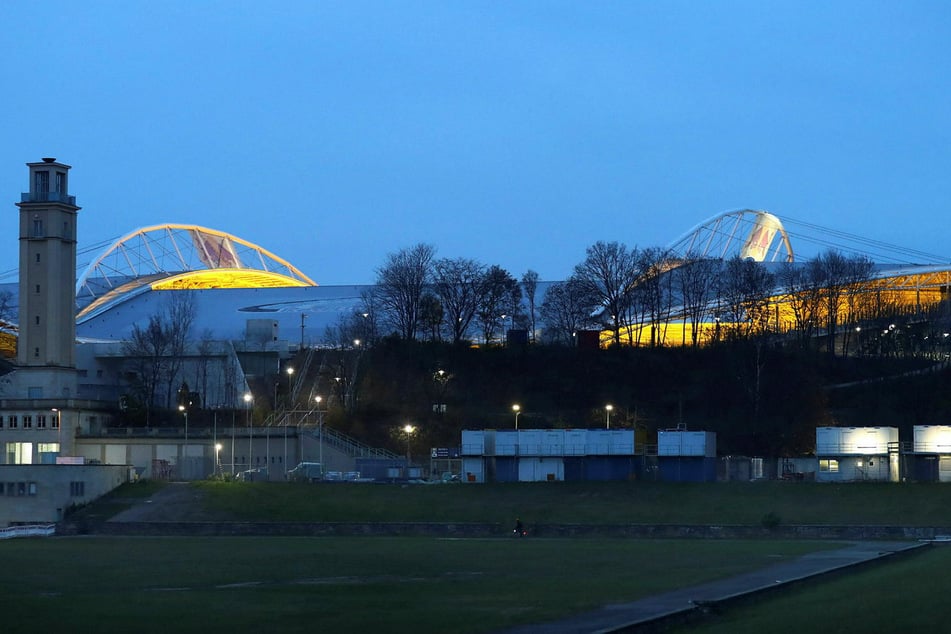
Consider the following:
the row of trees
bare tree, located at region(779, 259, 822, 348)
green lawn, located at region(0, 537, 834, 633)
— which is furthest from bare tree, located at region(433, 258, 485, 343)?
green lawn, located at region(0, 537, 834, 633)

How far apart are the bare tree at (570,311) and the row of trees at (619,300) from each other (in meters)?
0.10

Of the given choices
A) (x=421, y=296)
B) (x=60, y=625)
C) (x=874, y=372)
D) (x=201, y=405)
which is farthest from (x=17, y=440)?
(x=60, y=625)

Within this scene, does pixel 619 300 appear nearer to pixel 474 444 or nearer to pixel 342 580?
pixel 474 444

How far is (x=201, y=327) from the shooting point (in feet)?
437

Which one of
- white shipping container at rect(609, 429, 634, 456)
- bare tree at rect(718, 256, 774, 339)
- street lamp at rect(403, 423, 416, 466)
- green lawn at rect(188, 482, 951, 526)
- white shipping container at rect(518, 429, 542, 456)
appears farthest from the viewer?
bare tree at rect(718, 256, 774, 339)

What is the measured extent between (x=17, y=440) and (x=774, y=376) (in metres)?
51.8

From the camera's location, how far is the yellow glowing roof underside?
149375mm


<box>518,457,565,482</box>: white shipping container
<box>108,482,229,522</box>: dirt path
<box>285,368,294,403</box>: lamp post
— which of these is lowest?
<box>108,482,229,522</box>: dirt path

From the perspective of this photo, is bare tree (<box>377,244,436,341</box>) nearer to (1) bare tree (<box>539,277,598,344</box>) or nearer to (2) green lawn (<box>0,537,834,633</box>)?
(1) bare tree (<box>539,277,598,344</box>)

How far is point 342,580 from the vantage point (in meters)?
39.3

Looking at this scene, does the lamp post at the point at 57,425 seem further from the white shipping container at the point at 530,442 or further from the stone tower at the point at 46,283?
the white shipping container at the point at 530,442

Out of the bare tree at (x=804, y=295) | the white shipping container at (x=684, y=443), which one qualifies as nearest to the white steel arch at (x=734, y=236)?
the bare tree at (x=804, y=295)

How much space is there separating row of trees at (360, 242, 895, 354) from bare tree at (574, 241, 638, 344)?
101mm

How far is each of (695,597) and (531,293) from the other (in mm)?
94539
